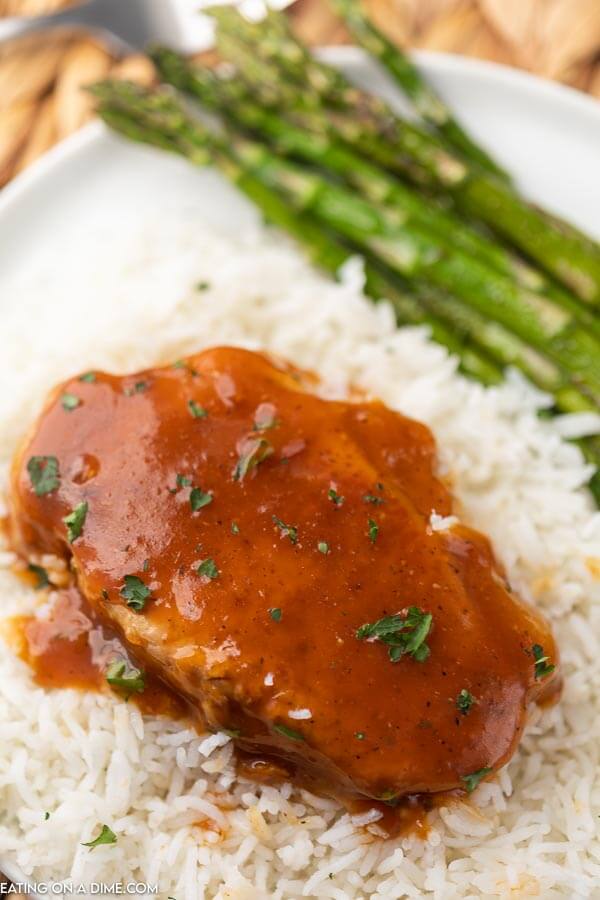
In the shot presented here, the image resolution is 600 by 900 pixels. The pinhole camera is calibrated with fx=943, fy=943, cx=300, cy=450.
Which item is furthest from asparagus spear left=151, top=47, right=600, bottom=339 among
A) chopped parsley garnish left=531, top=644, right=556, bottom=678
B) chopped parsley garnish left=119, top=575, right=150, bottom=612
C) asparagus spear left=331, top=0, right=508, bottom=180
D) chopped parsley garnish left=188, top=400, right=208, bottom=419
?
chopped parsley garnish left=119, top=575, right=150, bottom=612

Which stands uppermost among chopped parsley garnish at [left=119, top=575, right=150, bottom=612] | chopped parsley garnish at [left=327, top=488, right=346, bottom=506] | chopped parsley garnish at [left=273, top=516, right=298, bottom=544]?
chopped parsley garnish at [left=119, top=575, right=150, bottom=612]

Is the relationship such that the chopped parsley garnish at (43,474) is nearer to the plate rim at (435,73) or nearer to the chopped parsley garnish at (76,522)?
the chopped parsley garnish at (76,522)

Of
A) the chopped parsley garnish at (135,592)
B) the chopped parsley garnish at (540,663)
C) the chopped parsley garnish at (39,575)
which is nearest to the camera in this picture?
the chopped parsley garnish at (135,592)

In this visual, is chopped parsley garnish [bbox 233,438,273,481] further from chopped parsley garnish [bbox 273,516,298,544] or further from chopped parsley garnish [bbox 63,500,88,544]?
chopped parsley garnish [bbox 63,500,88,544]

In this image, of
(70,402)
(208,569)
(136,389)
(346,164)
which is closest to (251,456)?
(208,569)

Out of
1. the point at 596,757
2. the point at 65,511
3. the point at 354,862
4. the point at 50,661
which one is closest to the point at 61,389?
the point at 65,511

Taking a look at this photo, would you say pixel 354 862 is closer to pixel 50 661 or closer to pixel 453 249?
pixel 50 661

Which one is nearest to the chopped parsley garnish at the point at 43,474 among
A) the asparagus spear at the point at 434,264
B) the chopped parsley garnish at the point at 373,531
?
the chopped parsley garnish at the point at 373,531
